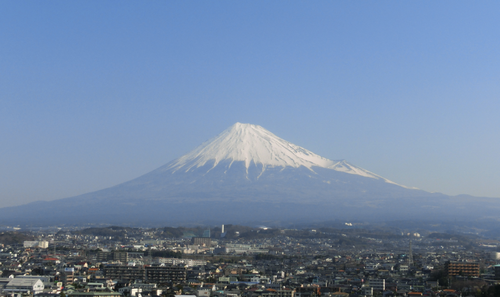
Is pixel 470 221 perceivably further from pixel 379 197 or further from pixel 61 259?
pixel 61 259

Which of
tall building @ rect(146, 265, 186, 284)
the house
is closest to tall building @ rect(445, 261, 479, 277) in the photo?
tall building @ rect(146, 265, 186, 284)

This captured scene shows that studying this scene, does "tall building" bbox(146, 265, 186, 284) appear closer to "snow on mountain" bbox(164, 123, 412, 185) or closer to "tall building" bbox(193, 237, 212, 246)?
"tall building" bbox(193, 237, 212, 246)

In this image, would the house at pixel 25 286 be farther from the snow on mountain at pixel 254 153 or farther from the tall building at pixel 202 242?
the snow on mountain at pixel 254 153

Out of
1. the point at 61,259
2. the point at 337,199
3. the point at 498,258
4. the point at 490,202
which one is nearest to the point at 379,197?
the point at 337,199

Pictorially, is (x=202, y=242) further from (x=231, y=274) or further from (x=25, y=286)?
(x=25, y=286)

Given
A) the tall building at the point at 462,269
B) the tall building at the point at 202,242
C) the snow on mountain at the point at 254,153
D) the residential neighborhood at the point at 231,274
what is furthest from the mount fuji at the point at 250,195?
the tall building at the point at 462,269
